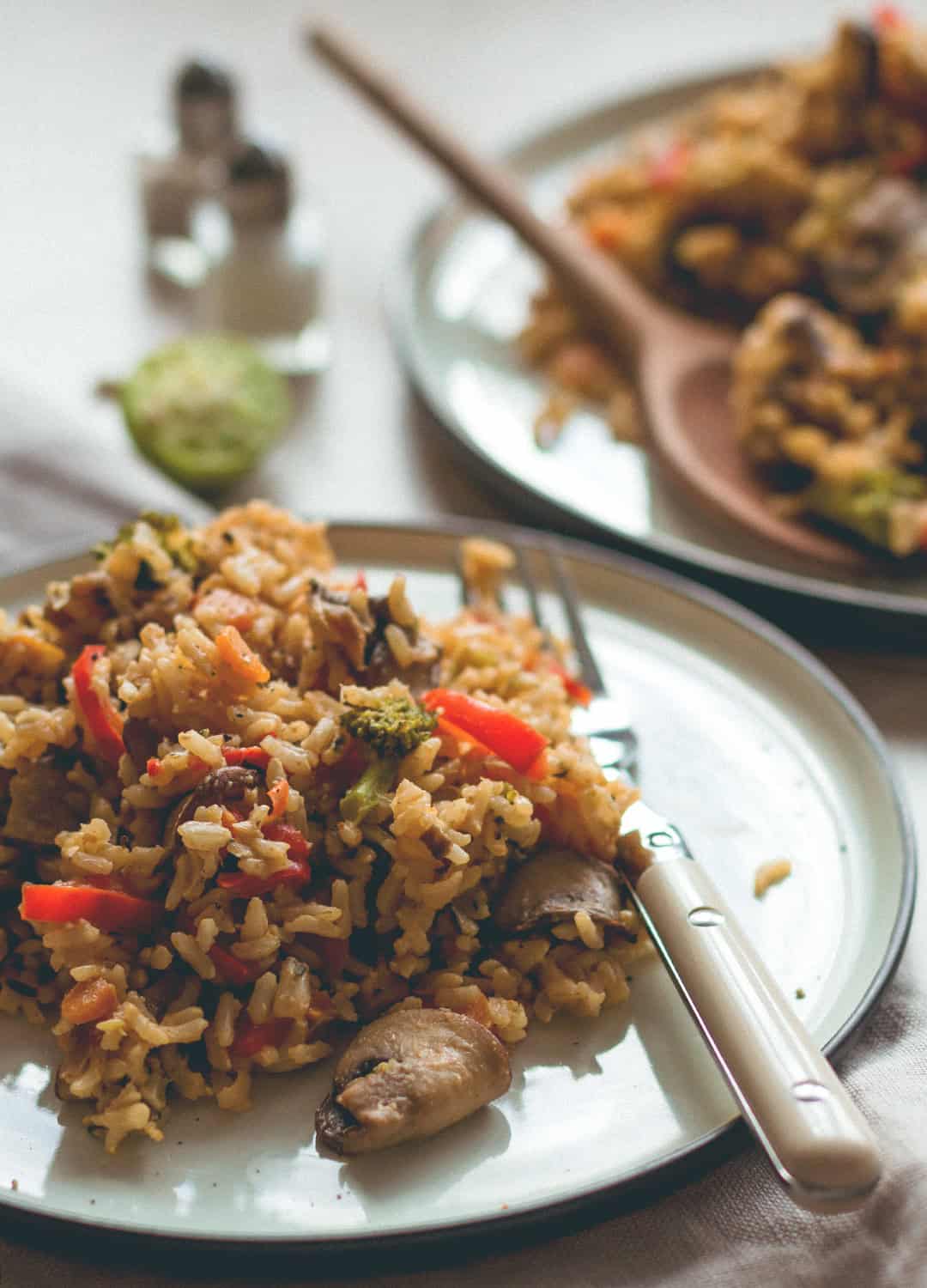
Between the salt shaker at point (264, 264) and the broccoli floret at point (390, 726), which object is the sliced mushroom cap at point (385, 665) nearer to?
the broccoli floret at point (390, 726)

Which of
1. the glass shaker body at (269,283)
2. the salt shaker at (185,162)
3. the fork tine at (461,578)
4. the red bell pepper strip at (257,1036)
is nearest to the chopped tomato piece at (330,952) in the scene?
the red bell pepper strip at (257,1036)

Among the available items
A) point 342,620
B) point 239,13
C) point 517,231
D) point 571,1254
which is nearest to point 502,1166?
point 571,1254

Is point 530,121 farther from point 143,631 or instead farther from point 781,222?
Result: point 143,631

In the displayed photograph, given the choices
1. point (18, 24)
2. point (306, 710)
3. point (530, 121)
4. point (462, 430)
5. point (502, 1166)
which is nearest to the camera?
point (502, 1166)

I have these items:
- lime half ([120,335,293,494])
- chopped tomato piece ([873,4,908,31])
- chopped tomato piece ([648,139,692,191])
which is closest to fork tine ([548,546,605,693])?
lime half ([120,335,293,494])

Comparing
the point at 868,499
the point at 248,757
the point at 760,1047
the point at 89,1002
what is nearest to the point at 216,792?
the point at 248,757

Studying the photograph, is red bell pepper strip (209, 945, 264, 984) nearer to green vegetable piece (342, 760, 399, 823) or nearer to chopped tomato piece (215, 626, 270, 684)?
green vegetable piece (342, 760, 399, 823)
